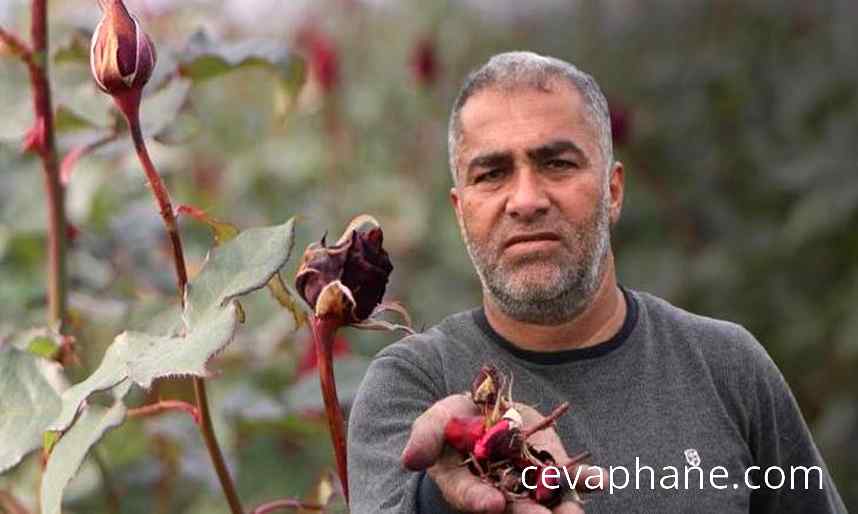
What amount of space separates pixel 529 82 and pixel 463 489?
35 centimetres

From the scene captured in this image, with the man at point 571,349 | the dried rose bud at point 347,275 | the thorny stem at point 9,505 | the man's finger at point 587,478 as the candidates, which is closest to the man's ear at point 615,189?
the man at point 571,349

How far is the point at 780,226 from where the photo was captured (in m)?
3.48

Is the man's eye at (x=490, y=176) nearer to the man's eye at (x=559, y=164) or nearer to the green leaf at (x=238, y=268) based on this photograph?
the man's eye at (x=559, y=164)

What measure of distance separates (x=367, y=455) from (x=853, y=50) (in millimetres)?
2324

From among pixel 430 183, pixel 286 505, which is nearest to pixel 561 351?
pixel 286 505

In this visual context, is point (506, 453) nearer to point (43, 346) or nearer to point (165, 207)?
point (165, 207)

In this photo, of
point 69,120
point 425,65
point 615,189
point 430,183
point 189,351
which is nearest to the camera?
point 189,351

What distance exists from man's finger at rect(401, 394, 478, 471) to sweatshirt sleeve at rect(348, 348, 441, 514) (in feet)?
0.24

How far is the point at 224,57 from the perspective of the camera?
1.67m

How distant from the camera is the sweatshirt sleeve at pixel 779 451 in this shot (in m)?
1.35

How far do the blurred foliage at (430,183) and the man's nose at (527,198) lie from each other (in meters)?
0.82

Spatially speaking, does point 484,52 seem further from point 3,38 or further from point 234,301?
point 234,301

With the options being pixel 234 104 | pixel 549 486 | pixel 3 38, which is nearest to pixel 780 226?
pixel 234 104

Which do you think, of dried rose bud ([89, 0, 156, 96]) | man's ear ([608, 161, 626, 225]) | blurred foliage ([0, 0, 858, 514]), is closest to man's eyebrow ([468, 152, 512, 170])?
man's ear ([608, 161, 626, 225])
